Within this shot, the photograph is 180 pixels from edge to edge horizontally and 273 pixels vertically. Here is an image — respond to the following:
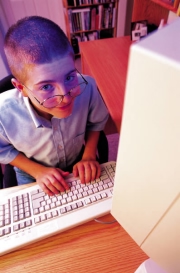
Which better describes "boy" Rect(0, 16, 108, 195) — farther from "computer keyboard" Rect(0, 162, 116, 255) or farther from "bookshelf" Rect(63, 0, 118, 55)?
"bookshelf" Rect(63, 0, 118, 55)

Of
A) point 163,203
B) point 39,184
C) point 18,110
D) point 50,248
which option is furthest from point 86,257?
point 18,110

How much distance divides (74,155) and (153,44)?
0.77 metres

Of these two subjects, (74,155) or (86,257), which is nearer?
(86,257)

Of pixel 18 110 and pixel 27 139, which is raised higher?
pixel 18 110

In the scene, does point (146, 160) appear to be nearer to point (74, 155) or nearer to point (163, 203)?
point (163, 203)

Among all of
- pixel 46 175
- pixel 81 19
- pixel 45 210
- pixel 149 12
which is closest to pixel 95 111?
pixel 46 175

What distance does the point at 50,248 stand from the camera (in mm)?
534

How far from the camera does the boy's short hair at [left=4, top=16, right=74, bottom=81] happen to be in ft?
1.69

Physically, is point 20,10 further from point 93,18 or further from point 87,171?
point 87,171

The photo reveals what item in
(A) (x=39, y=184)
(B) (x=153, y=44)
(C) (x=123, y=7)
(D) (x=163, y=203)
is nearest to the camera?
(B) (x=153, y=44)

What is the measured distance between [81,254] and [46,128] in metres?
0.42

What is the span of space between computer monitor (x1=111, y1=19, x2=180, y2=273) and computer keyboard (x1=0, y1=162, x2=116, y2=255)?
0.25 metres

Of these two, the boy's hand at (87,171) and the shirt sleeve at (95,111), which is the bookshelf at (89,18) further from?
the boy's hand at (87,171)

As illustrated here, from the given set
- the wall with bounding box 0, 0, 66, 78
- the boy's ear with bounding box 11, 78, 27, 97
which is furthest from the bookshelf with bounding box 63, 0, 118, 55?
the boy's ear with bounding box 11, 78, 27, 97
